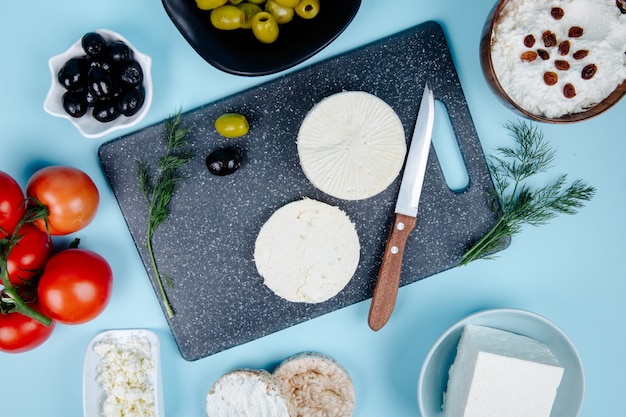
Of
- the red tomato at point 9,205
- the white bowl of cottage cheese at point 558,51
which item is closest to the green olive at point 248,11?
the white bowl of cottage cheese at point 558,51

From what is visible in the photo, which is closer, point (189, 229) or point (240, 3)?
point (240, 3)

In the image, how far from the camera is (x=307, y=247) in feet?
4.36

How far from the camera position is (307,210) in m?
1.33

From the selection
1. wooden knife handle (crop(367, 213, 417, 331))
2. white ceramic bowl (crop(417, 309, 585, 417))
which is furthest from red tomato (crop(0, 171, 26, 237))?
white ceramic bowl (crop(417, 309, 585, 417))

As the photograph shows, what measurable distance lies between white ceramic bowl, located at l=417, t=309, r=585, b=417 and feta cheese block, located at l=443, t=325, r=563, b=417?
0.06 meters

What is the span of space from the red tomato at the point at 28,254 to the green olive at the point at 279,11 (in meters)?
0.71

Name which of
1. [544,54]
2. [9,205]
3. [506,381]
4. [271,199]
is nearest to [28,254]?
[9,205]

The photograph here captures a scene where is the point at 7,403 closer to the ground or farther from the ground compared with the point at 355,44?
closer to the ground

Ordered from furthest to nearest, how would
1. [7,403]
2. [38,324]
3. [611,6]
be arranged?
[7,403] → [38,324] → [611,6]

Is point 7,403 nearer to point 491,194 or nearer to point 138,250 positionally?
point 138,250

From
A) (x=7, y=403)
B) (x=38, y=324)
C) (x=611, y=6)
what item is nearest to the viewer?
(x=611, y=6)

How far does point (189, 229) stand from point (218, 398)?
0.43 m

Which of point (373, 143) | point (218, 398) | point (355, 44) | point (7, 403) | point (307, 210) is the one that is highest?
point (355, 44)

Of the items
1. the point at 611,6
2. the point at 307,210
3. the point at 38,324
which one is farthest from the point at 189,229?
the point at 611,6
